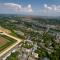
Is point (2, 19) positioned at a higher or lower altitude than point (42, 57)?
higher

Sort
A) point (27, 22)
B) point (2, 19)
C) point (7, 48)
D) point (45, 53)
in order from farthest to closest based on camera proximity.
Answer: point (2, 19), point (27, 22), point (7, 48), point (45, 53)

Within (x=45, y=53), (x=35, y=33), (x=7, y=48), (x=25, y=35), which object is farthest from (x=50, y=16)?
(x=7, y=48)

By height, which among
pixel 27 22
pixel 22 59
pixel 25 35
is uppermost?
pixel 27 22

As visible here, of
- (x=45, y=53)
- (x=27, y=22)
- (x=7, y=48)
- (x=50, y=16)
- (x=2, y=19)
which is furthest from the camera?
(x=2, y=19)

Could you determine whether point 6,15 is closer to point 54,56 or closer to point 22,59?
point 22,59

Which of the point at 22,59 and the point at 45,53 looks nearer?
the point at 22,59

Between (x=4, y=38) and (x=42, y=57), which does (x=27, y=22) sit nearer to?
(x=4, y=38)
